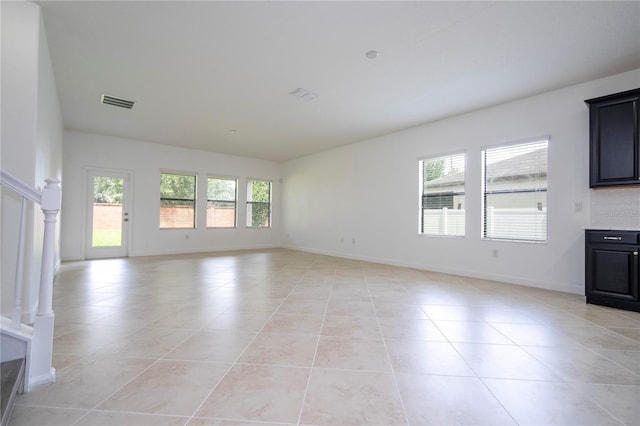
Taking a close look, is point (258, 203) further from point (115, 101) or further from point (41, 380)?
point (41, 380)

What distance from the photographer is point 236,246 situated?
8453 mm

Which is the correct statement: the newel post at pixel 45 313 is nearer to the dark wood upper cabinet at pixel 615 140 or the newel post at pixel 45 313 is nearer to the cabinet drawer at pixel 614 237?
the cabinet drawer at pixel 614 237

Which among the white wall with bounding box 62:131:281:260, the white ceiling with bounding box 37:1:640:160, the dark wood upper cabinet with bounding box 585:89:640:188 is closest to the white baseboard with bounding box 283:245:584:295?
the dark wood upper cabinet with bounding box 585:89:640:188

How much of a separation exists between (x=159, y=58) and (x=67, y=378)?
317 cm

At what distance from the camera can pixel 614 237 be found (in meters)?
3.23

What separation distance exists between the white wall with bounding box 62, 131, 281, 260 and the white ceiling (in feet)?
4.85

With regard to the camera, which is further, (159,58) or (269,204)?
(269,204)

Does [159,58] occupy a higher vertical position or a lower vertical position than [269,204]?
higher

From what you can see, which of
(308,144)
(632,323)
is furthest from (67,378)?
(308,144)

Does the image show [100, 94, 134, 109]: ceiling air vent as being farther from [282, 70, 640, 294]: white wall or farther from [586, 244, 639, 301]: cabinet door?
[586, 244, 639, 301]: cabinet door

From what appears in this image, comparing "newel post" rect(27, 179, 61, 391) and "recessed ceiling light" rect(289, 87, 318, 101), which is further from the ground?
"recessed ceiling light" rect(289, 87, 318, 101)

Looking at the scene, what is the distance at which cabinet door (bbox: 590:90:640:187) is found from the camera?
3.19 meters

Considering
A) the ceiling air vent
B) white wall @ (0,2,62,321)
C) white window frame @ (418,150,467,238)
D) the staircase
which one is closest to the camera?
the staircase

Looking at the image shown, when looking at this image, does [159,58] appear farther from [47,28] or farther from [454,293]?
[454,293]
